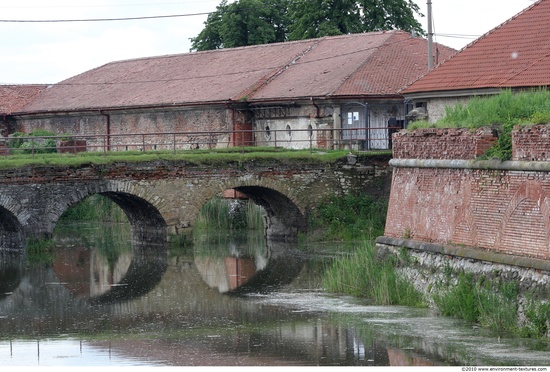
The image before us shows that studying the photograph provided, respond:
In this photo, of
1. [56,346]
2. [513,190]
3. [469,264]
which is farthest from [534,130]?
[56,346]

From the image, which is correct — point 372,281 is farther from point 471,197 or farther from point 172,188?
point 172,188

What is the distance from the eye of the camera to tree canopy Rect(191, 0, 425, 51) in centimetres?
5100

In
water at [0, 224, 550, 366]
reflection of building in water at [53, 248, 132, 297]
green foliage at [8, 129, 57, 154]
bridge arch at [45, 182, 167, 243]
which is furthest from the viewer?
→ green foliage at [8, 129, 57, 154]

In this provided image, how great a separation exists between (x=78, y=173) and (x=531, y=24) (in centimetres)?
1257

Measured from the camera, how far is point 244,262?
3055cm

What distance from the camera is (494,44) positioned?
29.8m

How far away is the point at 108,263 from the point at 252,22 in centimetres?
2675

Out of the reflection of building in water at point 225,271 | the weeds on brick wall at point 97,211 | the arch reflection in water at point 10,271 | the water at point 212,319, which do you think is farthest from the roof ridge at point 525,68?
the weeds on brick wall at point 97,211

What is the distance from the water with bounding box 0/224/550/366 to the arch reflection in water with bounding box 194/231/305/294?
0.05 m

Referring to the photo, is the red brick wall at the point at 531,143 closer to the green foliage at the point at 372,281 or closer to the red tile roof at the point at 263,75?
the green foliage at the point at 372,281

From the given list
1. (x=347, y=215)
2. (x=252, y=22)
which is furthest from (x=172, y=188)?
(x=252, y=22)

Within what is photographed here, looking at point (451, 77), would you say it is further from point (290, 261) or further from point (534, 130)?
point (534, 130)

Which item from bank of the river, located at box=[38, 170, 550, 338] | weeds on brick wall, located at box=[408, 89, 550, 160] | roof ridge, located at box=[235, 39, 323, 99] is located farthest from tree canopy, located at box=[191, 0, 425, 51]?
weeds on brick wall, located at box=[408, 89, 550, 160]

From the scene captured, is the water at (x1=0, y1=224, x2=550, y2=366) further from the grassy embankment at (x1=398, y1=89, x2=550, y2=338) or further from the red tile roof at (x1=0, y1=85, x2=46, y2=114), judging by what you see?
the red tile roof at (x1=0, y1=85, x2=46, y2=114)
